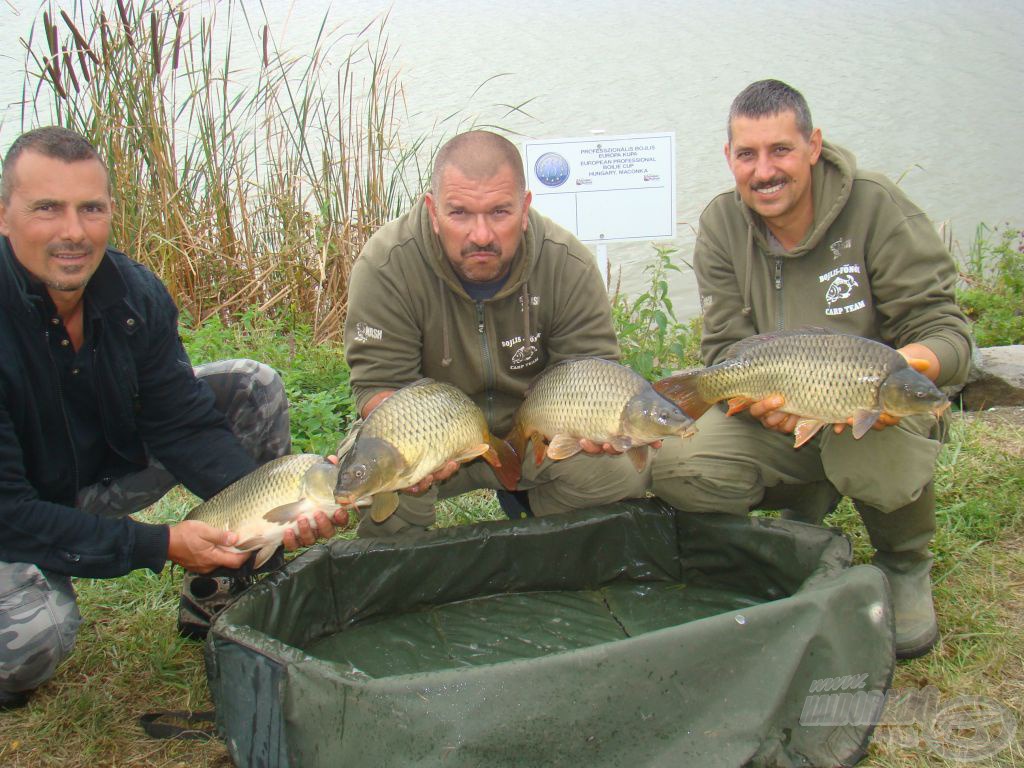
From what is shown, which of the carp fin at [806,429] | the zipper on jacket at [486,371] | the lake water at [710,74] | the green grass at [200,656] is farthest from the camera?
the lake water at [710,74]

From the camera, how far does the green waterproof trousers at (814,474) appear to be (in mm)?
1913

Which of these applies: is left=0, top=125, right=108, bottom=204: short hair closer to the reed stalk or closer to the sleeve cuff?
the sleeve cuff

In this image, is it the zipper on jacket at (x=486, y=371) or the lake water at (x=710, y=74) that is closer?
the zipper on jacket at (x=486, y=371)

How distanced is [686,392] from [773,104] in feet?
2.14

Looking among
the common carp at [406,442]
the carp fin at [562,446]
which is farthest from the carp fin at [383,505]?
the carp fin at [562,446]

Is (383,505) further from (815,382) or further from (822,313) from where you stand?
(822,313)

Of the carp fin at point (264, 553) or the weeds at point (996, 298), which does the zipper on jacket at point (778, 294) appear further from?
the weeds at point (996, 298)

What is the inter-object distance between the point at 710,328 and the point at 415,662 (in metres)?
1.02

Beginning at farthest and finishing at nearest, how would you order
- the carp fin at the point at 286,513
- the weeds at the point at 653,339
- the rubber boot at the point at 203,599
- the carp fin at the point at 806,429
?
the weeds at the point at 653,339
the rubber boot at the point at 203,599
the carp fin at the point at 806,429
the carp fin at the point at 286,513

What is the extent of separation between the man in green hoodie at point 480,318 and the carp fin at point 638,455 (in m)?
0.05

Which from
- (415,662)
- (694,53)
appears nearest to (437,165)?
(415,662)

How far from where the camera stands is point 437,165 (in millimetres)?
2010

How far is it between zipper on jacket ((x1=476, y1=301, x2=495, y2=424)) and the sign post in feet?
3.90

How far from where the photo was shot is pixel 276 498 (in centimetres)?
180
